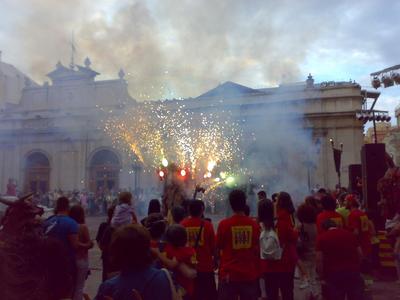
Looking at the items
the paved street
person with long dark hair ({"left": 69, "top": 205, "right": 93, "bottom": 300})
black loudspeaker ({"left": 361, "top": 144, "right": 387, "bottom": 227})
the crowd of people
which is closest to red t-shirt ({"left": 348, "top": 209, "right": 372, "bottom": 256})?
the crowd of people

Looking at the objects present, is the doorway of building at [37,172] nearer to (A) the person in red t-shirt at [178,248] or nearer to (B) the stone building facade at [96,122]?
(B) the stone building facade at [96,122]

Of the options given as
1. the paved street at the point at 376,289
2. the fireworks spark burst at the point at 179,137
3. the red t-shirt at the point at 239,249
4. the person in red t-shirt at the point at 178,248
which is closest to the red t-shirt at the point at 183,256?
the person in red t-shirt at the point at 178,248

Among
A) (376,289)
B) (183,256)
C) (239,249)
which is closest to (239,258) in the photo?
(239,249)

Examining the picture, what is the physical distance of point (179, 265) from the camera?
13.9 feet

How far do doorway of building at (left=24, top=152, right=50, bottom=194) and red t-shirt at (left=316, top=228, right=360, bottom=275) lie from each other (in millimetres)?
33048

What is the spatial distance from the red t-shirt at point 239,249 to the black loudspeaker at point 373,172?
18.5 feet

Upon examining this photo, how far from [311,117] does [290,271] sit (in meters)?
25.6

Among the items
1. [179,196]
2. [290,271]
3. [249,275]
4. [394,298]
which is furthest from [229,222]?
[179,196]

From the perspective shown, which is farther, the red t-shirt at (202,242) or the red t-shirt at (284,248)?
the red t-shirt at (284,248)

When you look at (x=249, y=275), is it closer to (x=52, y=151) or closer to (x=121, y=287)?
(x=121, y=287)

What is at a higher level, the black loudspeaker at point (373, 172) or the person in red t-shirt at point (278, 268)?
the black loudspeaker at point (373, 172)

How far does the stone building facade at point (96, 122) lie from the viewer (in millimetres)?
29641

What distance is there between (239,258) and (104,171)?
30013 millimetres

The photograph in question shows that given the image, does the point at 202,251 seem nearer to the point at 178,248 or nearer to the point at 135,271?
the point at 178,248
